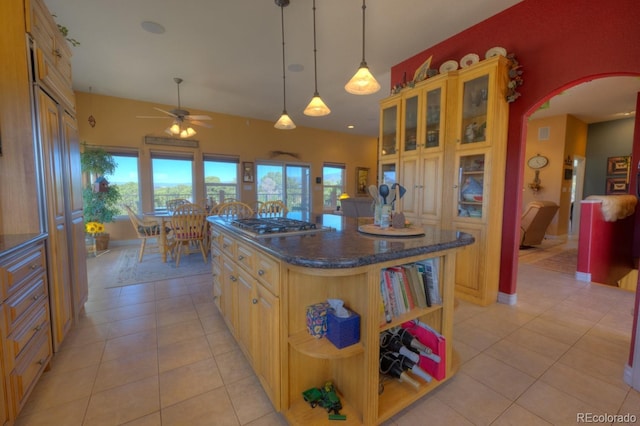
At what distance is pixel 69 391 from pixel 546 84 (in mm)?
4069

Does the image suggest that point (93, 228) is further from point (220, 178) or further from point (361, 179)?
point (361, 179)

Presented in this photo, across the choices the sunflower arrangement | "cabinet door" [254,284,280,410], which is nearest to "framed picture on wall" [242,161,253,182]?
the sunflower arrangement

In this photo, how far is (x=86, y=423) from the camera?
131 centimetres

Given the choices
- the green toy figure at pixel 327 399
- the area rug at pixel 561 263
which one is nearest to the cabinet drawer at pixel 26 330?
the green toy figure at pixel 327 399

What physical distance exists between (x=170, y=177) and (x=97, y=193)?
4.24ft

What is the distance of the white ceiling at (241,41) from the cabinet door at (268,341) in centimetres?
262

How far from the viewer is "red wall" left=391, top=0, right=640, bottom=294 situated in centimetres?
191

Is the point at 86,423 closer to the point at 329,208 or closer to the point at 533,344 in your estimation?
the point at 533,344

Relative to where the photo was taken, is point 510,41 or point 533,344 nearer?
point 533,344

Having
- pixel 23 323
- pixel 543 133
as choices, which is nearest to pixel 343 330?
pixel 23 323

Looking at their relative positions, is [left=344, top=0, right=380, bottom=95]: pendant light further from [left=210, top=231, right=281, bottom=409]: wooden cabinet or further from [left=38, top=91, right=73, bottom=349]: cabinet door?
[left=38, top=91, right=73, bottom=349]: cabinet door

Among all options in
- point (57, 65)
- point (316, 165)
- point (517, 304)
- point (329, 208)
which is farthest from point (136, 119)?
point (517, 304)

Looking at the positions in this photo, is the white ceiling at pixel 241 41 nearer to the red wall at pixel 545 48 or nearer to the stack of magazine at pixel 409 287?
the red wall at pixel 545 48

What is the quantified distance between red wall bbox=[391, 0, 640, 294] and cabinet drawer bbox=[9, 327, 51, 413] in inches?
141
